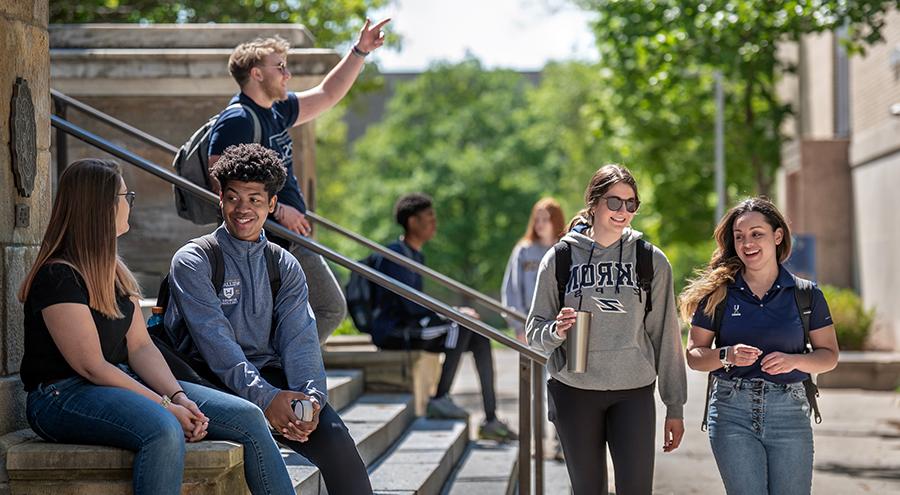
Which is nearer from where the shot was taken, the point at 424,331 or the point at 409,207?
the point at 424,331

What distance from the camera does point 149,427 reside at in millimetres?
4258

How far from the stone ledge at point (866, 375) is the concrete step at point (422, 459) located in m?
8.19

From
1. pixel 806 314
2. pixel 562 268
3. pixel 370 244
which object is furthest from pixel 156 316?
pixel 370 244

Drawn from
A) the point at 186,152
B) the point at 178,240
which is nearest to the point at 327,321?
the point at 186,152

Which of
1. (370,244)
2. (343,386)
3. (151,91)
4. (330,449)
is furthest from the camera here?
(151,91)

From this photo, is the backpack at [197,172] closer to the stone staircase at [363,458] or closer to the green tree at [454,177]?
the stone staircase at [363,458]

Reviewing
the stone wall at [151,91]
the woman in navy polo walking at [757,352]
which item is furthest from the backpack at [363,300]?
the woman in navy polo walking at [757,352]

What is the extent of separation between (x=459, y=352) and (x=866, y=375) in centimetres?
873

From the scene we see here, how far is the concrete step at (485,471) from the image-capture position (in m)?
7.56

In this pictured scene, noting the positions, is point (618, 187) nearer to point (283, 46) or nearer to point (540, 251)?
point (283, 46)

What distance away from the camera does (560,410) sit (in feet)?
17.5

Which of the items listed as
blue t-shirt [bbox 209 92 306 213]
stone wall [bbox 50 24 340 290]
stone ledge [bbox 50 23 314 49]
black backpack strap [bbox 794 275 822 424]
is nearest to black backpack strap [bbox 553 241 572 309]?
black backpack strap [bbox 794 275 822 424]

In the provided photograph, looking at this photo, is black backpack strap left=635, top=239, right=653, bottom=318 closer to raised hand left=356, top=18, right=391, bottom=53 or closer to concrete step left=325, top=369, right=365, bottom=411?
raised hand left=356, top=18, right=391, bottom=53

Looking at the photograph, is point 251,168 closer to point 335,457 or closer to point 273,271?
point 273,271
